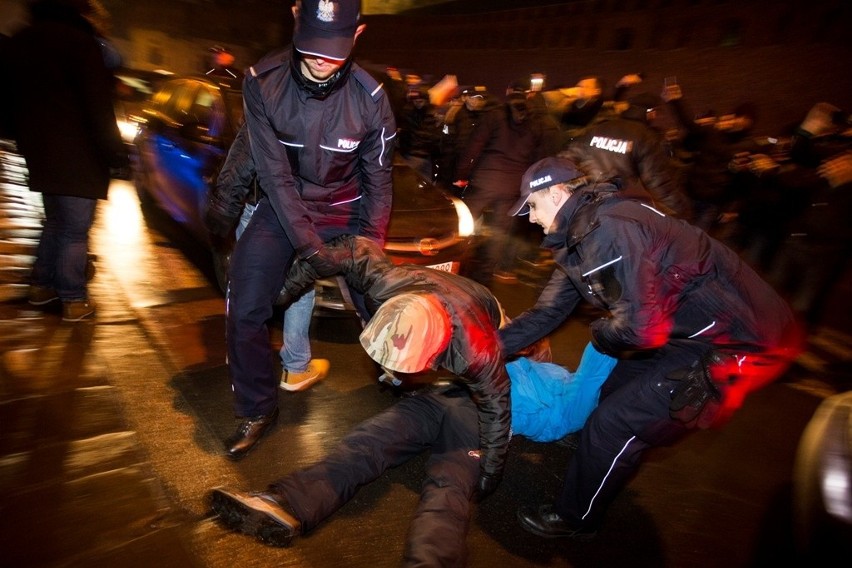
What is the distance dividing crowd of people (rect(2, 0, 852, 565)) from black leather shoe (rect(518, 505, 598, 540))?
0.04ft

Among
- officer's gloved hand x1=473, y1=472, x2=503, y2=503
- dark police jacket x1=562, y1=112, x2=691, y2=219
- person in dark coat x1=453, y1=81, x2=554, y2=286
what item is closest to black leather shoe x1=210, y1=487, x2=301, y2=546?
officer's gloved hand x1=473, y1=472, x2=503, y2=503

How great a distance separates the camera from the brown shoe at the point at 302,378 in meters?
3.70

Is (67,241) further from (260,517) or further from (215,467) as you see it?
(260,517)

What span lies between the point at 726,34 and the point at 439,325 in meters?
20.2

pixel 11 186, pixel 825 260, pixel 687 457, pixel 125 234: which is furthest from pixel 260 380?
pixel 11 186

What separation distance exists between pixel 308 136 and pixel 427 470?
1.75 meters

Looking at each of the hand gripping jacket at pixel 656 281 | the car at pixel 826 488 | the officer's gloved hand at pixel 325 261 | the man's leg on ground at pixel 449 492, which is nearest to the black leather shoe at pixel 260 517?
the man's leg on ground at pixel 449 492

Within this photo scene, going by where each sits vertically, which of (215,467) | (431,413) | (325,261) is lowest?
(215,467)

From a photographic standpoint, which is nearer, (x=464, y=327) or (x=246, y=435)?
(x=464, y=327)

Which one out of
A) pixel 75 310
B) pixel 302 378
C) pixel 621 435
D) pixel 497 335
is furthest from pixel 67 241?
pixel 621 435

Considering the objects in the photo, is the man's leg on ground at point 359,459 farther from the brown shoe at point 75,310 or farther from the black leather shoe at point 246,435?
the brown shoe at point 75,310

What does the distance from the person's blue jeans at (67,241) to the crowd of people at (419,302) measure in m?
0.01

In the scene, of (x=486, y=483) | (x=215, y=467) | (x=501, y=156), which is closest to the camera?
(x=486, y=483)

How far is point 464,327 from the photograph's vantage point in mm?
2467
